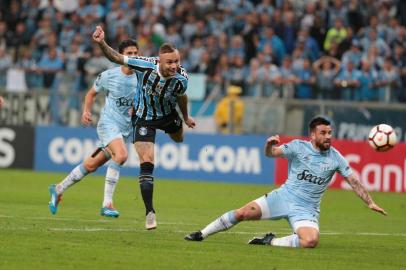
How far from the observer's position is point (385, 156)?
23.9 m

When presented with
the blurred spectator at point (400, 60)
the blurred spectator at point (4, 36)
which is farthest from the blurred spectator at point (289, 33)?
the blurred spectator at point (4, 36)

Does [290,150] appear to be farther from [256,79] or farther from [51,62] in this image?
[51,62]

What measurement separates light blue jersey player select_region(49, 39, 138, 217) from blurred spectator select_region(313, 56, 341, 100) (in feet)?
32.7

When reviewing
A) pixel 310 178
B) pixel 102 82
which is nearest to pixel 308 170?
pixel 310 178

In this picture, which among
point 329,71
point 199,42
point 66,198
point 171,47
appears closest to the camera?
point 171,47

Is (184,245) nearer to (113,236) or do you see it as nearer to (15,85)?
(113,236)

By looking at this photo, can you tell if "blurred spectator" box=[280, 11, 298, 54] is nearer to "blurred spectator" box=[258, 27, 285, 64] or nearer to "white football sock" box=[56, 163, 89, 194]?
"blurred spectator" box=[258, 27, 285, 64]

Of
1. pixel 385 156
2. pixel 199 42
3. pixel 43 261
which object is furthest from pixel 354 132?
pixel 43 261

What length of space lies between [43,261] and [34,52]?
19030mm

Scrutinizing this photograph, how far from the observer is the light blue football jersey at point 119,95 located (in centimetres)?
1573

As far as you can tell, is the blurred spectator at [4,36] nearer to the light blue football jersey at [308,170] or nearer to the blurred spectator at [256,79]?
the blurred spectator at [256,79]

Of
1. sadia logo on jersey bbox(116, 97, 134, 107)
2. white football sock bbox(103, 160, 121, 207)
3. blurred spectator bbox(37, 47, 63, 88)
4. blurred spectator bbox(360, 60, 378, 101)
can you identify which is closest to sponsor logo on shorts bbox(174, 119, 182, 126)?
white football sock bbox(103, 160, 121, 207)

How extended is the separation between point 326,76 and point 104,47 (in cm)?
1347

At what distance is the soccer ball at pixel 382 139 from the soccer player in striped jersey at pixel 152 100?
2.33m
